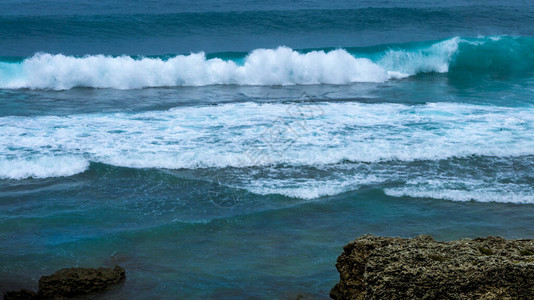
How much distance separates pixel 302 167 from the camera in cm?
796

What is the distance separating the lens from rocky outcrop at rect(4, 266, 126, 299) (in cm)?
432

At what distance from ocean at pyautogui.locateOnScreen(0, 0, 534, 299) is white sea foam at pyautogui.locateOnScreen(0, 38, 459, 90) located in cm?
6

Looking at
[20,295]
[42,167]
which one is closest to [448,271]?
[20,295]

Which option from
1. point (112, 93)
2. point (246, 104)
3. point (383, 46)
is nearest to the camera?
point (246, 104)

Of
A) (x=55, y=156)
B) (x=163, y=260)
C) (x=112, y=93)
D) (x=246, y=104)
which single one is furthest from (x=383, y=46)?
(x=163, y=260)

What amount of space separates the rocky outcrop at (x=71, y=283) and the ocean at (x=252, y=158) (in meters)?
0.16

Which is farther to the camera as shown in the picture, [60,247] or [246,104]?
[246,104]

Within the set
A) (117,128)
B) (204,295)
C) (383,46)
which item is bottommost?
(204,295)

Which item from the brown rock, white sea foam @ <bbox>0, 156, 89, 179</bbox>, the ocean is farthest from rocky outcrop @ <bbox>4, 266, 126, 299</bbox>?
white sea foam @ <bbox>0, 156, 89, 179</bbox>

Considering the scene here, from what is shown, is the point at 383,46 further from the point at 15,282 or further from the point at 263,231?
the point at 15,282

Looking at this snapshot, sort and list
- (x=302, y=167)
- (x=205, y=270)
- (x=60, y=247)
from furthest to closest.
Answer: (x=302, y=167) < (x=60, y=247) < (x=205, y=270)

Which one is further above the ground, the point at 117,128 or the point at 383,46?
the point at 383,46

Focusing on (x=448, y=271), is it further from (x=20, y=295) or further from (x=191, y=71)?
(x=191, y=71)

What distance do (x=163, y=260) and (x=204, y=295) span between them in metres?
0.86
